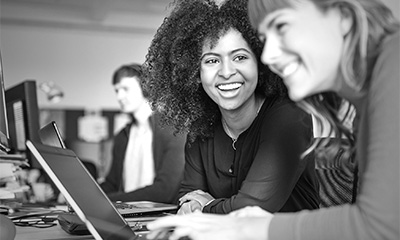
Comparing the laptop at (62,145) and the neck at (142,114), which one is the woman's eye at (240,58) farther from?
the neck at (142,114)

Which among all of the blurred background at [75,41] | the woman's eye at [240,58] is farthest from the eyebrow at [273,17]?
the blurred background at [75,41]

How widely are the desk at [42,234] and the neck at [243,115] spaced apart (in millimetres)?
509

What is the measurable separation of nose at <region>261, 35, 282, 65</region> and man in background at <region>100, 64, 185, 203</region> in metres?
1.72

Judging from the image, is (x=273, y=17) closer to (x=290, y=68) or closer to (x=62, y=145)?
(x=290, y=68)

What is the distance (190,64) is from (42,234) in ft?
2.03

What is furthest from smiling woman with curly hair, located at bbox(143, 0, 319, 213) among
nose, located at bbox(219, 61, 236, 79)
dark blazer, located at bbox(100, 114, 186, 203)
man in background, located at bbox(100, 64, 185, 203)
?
man in background, located at bbox(100, 64, 185, 203)

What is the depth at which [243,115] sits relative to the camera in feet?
4.89

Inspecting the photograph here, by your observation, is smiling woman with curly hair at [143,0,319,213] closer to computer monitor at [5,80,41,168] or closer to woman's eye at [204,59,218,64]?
woman's eye at [204,59,218,64]

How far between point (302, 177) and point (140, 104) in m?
1.83

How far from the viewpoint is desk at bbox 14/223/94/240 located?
128 cm

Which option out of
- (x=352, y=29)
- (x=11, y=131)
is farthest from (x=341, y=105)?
(x=11, y=131)

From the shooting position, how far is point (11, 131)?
84.4 inches

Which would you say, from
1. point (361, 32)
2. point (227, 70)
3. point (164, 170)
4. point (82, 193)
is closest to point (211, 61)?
point (227, 70)

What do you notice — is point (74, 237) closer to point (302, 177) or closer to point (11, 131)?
point (302, 177)
